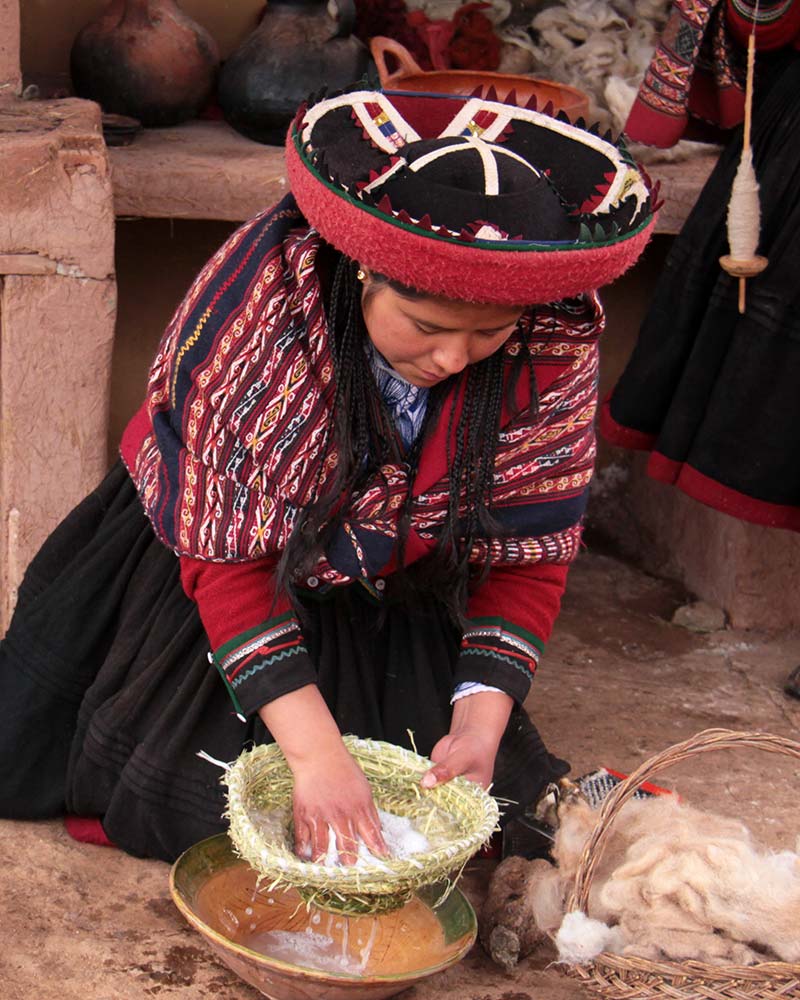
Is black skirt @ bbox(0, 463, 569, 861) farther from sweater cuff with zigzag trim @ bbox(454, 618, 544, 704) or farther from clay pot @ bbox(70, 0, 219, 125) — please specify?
clay pot @ bbox(70, 0, 219, 125)

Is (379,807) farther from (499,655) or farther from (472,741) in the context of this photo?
(499,655)

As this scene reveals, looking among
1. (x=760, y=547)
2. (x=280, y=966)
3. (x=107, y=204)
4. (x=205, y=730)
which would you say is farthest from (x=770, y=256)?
(x=280, y=966)

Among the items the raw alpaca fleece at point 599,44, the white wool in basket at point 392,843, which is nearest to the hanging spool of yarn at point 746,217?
the raw alpaca fleece at point 599,44

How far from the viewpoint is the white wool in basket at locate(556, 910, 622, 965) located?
6.13ft

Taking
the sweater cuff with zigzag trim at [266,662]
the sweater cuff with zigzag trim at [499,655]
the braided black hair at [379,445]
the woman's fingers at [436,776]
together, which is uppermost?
the braided black hair at [379,445]

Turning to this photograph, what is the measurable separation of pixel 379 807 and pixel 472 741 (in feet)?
0.57

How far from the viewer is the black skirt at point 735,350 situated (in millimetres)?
3047

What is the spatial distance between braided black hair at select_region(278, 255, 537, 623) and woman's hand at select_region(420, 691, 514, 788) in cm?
14

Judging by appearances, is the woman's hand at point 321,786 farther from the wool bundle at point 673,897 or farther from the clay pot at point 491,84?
the clay pot at point 491,84

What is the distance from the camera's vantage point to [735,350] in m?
3.12

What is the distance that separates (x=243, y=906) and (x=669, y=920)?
25.7 inches

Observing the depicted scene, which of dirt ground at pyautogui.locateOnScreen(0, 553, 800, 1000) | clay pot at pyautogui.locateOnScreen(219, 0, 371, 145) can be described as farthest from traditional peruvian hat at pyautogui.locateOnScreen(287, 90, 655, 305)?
clay pot at pyautogui.locateOnScreen(219, 0, 371, 145)

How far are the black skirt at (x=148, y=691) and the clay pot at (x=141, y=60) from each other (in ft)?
4.27

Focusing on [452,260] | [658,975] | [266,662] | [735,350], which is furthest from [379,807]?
[735,350]
